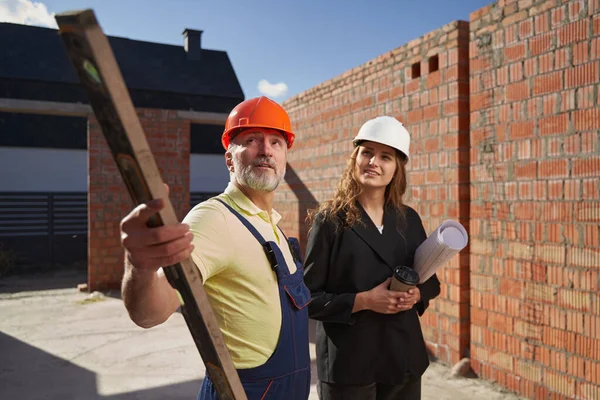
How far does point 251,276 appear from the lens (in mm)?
1473

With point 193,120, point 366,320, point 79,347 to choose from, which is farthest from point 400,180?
point 193,120

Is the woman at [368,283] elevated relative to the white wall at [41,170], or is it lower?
lower

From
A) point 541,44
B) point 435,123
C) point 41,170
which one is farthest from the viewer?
point 41,170

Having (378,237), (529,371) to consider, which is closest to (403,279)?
(378,237)

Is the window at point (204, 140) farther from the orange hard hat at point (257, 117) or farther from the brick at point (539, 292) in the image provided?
the orange hard hat at point (257, 117)

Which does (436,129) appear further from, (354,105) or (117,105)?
(117,105)

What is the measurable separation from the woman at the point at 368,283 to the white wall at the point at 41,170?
14.2 meters

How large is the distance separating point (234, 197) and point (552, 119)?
269 cm

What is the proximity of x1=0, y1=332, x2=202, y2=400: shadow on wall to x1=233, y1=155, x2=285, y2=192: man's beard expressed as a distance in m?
2.76

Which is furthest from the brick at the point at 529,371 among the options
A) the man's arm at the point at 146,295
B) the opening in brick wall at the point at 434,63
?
the man's arm at the point at 146,295

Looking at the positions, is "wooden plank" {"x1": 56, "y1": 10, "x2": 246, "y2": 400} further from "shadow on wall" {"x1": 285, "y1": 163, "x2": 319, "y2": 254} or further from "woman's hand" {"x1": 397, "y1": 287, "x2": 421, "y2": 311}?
"shadow on wall" {"x1": 285, "y1": 163, "x2": 319, "y2": 254}

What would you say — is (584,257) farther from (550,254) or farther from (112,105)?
(112,105)

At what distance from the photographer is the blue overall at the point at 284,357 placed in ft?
4.80

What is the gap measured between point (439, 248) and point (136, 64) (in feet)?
61.2
